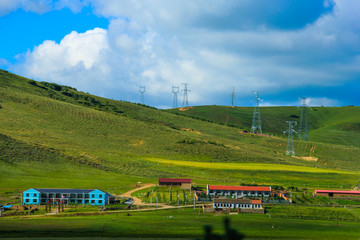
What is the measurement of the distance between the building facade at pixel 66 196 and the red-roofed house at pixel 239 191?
24205 millimetres

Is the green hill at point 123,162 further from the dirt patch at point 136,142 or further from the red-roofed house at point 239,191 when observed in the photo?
the red-roofed house at point 239,191

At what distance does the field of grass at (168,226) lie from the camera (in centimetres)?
6247

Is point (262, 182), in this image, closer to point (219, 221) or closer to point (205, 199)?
point (205, 199)

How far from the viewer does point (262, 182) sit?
419ft

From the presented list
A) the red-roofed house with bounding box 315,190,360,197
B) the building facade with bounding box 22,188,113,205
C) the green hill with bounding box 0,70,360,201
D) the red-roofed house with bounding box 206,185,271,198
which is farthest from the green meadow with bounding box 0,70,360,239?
the red-roofed house with bounding box 206,185,271,198

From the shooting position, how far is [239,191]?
108 metres

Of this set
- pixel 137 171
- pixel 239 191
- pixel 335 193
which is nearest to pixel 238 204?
pixel 239 191

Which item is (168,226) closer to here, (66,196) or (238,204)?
(238,204)

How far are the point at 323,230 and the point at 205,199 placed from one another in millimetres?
31236

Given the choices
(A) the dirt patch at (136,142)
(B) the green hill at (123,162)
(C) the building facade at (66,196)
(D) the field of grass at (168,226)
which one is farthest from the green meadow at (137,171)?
(C) the building facade at (66,196)

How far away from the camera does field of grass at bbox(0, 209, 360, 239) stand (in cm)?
6247

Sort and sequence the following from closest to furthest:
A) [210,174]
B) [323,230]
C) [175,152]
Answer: [323,230], [210,174], [175,152]

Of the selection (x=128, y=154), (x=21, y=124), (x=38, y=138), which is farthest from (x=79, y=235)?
(x=21, y=124)

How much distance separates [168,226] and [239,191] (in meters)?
42.1
